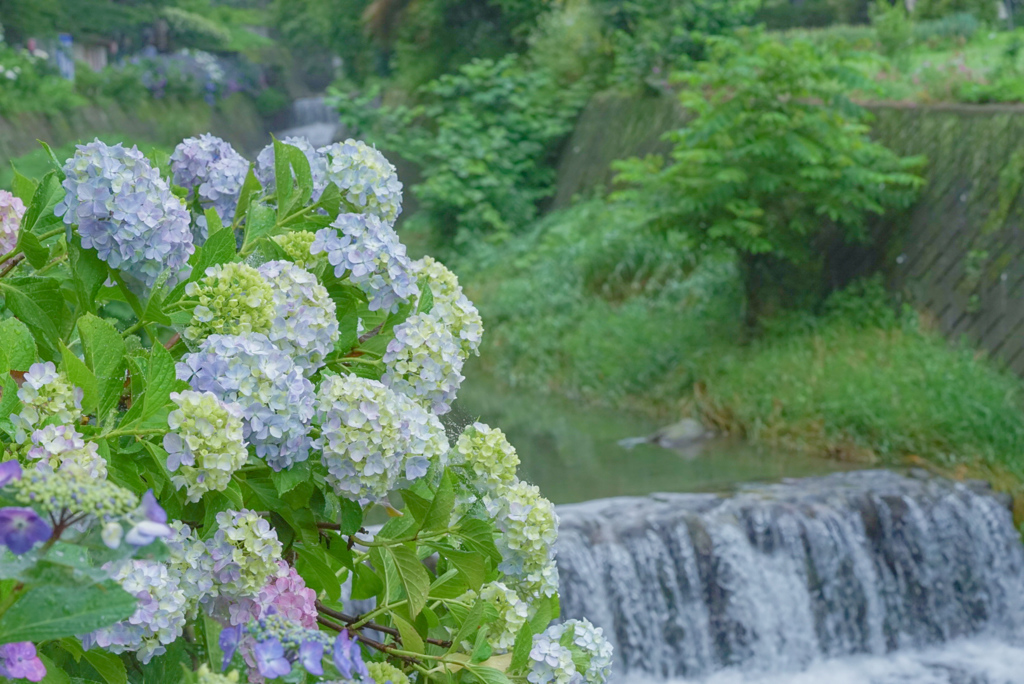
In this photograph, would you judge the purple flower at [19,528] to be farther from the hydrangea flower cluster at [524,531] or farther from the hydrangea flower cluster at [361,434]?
the hydrangea flower cluster at [524,531]

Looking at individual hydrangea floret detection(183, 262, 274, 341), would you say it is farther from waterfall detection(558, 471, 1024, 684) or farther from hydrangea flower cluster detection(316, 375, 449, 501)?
waterfall detection(558, 471, 1024, 684)

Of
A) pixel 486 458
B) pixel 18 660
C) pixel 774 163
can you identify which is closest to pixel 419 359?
pixel 486 458

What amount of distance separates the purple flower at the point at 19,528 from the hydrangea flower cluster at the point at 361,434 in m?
0.40

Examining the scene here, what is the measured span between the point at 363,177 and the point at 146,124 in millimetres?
→ 17819

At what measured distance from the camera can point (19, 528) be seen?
705 mm

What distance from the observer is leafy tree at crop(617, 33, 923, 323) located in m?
7.15

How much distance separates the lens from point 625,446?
7078mm

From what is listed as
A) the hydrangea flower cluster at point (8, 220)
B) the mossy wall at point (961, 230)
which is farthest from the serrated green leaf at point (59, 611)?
the mossy wall at point (961, 230)

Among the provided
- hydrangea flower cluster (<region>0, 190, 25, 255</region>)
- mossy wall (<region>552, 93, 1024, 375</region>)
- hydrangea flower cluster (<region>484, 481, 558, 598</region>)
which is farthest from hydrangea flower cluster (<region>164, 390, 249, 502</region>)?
mossy wall (<region>552, 93, 1024, 375</region>)

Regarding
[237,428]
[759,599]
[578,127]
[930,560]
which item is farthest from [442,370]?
[578,127]

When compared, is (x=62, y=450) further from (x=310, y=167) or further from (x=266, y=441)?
(x=310, y=167)

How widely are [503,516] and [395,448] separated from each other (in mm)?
209

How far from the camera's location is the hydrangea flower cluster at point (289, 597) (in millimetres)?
1098

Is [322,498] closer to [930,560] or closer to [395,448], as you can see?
[395,448]
